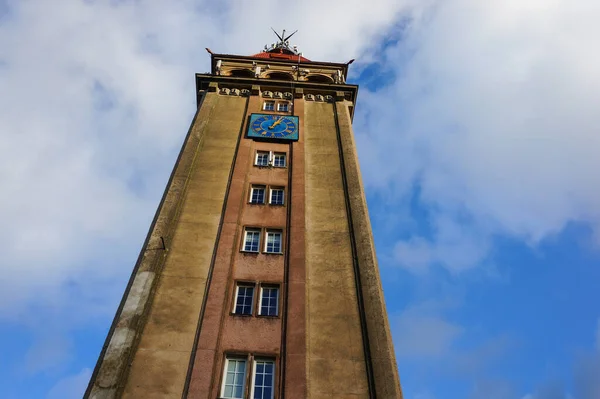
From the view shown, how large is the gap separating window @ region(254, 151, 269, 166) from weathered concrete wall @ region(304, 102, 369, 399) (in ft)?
8.50

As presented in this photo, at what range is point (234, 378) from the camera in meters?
21.2

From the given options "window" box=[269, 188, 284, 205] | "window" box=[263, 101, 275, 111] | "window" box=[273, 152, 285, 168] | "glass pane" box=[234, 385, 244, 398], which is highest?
"window" box=[263, 101, 275, 111]

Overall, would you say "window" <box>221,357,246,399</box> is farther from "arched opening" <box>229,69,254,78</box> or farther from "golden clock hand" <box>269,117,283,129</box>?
"arched opening" <box>229,69,254,78</box>

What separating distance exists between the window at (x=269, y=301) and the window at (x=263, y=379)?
2.57 meters

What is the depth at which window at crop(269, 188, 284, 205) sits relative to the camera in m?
30.5

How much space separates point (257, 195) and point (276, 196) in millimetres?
1109

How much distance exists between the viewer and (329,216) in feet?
95.7

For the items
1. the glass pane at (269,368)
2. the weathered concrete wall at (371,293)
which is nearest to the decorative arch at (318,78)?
the weathered concrete wall at (371,293)

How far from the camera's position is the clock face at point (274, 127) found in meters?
Result: 35.7

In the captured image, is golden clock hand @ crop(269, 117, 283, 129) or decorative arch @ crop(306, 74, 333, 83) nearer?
golden clock hand @ crop(269, 117, 283, 129)

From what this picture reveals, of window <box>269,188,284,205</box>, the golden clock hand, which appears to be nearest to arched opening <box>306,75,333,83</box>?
the golden clock hand

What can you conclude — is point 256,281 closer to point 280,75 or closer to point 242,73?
point 280,75

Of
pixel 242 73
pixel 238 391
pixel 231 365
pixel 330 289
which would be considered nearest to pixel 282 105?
pixel 242 73

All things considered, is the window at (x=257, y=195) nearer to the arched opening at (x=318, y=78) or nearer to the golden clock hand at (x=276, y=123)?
the golden clock hand at (x=276, y=123)
